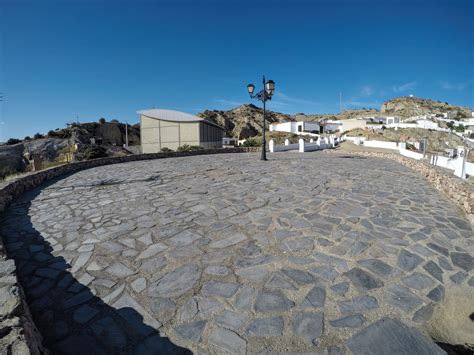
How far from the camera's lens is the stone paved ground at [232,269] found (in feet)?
6.82

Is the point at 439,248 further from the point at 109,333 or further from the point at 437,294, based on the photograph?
the point at 109,333

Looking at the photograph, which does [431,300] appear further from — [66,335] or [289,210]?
[66,335]

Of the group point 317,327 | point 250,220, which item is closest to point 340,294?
point 317,327

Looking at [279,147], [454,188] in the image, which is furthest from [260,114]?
[454,188]

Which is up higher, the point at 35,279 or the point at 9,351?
the point at 9,351

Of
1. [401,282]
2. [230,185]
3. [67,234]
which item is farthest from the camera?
[230,185]

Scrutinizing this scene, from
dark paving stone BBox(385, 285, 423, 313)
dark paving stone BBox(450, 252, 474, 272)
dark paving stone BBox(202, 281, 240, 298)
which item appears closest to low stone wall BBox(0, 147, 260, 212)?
dark paving stone BBox(202, 281, 240, 298)

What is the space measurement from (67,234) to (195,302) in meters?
2.89

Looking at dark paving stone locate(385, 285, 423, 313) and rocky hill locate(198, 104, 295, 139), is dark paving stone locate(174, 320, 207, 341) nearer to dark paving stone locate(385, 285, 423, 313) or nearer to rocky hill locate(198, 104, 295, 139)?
dark paving stone locate(385, 285, 423, 313)

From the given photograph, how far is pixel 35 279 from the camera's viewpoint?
281cm

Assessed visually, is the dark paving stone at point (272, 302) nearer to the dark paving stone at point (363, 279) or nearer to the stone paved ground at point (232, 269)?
the stone paved ground at point (232, 269)

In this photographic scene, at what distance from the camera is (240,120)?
7806 cm

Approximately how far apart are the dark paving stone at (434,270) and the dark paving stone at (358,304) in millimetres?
983

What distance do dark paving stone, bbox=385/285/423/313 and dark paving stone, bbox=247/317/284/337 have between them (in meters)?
1.15
